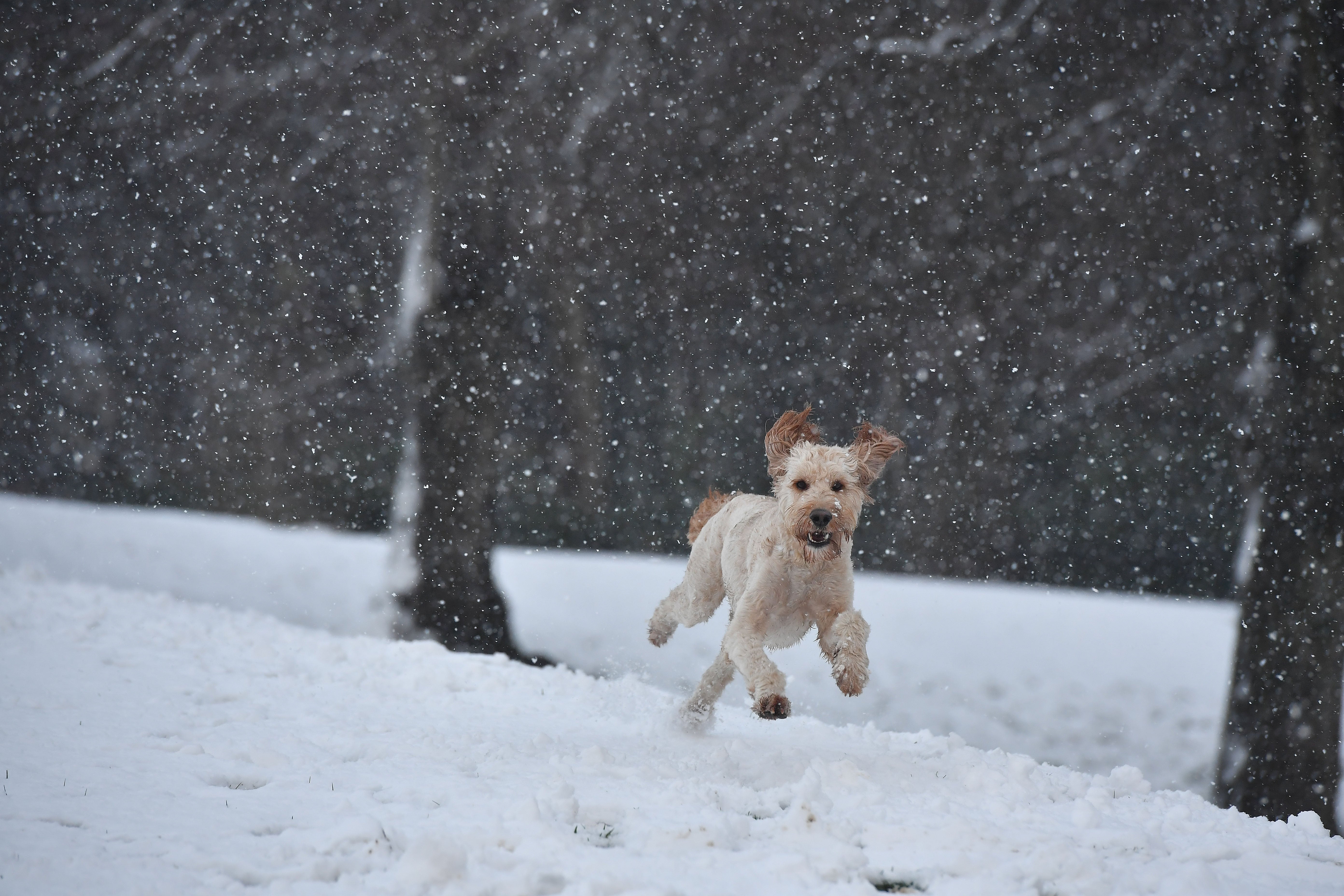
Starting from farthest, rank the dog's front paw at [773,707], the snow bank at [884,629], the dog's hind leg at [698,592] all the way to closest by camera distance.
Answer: the snow bank at [884,629] < the dog's hind leg at [698,592] < the dog's front paw at [773,707]

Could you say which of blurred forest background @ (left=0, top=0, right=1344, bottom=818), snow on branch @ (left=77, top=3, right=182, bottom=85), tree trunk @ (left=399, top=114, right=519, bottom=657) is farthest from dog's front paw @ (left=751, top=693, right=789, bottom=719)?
snow on branch @ (left=77, top=3, right=182, bottom=85)

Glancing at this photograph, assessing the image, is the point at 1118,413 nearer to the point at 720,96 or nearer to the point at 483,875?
the point at 720,96

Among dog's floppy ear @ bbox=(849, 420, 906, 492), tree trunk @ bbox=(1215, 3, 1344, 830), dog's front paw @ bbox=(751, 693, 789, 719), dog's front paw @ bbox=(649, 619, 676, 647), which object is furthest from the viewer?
tree trunk @ bbox=(1215, 3, 1344, 830)

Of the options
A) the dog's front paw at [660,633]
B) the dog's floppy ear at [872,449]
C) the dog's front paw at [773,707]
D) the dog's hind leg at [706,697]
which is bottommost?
the dog's hind leg at [706,697]

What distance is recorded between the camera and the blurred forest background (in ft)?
34.0

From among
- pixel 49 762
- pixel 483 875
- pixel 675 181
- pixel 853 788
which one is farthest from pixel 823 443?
pixel 675 181

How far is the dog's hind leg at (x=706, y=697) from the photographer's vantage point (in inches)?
193

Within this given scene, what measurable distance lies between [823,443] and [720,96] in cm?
720

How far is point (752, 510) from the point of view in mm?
4992

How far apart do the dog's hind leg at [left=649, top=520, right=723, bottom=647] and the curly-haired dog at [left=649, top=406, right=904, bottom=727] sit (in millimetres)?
87

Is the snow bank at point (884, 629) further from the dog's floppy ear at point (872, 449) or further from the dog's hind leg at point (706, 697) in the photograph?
the dog's floppy ear at point (872, 449)

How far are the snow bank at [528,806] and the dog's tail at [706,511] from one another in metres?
1.06

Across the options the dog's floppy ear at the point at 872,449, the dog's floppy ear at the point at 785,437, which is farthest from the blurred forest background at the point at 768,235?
the dog's floppy ear at the point at 872,449

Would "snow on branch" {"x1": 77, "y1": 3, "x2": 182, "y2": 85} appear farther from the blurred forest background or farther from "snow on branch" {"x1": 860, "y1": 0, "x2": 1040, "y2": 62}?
"snow on branch" {"x1": 860, "y1": 0, "x2": 1040, "y2": 62}
